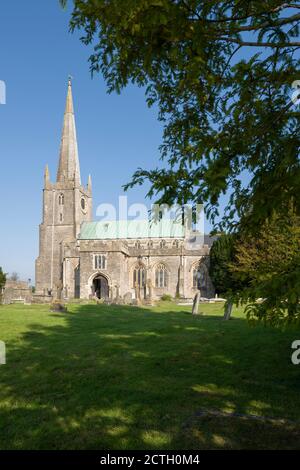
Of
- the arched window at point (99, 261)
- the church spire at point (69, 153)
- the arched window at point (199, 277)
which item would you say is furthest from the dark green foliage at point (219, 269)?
the church spire at point (69, 153)

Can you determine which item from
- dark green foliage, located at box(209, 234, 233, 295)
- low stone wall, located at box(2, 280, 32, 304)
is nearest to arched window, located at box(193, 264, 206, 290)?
dark green foliage, located at box(209, 234, 233, 295)

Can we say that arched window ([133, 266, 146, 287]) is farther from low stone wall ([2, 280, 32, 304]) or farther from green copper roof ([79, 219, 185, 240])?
low stone wall ([2, 280, 32, 304])

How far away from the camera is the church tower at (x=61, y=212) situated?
5353 centimetres

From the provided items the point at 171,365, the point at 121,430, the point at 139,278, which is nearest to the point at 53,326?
the point at 171,365

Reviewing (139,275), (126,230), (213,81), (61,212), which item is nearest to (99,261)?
(139,275)

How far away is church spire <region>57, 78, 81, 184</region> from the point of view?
57.3m

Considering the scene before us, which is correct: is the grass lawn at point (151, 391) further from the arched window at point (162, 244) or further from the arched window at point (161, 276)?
the arched window at point (162, 244)

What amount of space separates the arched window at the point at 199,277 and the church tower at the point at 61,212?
51.5 feet

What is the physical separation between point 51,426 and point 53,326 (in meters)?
8.01

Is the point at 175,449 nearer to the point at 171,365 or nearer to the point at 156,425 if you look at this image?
the point at 156,425

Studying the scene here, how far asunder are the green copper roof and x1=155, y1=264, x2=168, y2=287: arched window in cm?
616

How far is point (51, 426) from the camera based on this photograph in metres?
5.27

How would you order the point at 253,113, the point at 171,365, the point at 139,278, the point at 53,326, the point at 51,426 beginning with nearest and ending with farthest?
the point at 253,113 < the point at 51,426 < the point at 171,365 < the point at 53,326 < the point at 139,278

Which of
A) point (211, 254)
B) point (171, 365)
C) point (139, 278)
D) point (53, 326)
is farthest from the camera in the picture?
point (139, 278)
